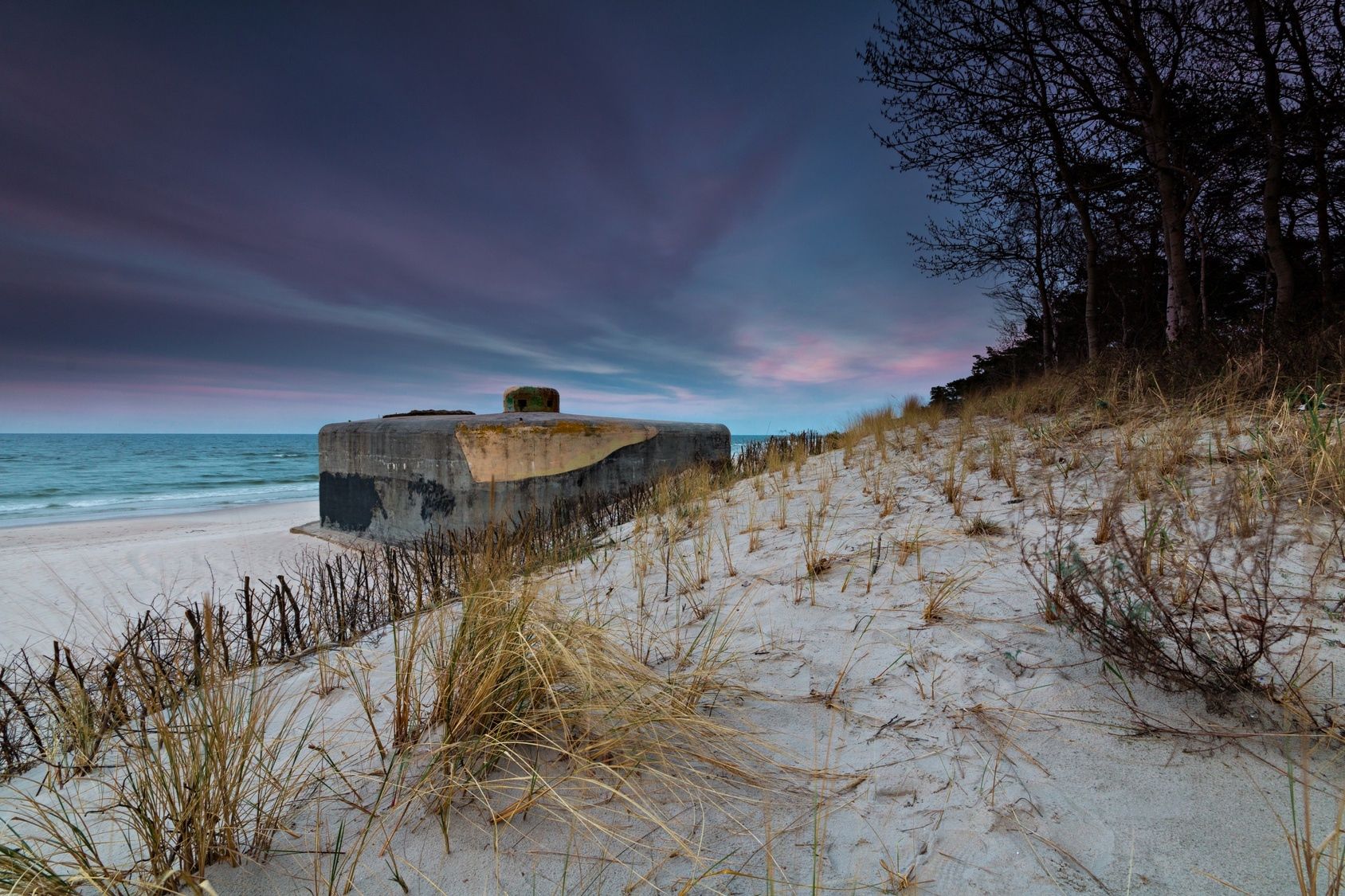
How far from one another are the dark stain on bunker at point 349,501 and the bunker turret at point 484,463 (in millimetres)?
22

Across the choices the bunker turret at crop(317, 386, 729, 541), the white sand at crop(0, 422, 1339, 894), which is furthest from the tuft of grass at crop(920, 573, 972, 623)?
the bunker turret at crop(317, 386, 729, 541)

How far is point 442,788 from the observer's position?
3.82 feet

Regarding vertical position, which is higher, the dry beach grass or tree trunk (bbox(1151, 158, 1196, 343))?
tree trunk (bbox(1151, 158, 1196, 343))

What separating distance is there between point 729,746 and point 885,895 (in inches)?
18.1

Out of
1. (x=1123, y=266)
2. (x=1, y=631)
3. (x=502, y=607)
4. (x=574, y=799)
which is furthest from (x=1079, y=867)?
(x=1123, y=266)

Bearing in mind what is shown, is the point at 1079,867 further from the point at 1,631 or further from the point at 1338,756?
the point at 1,631

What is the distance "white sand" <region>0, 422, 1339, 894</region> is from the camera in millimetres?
967

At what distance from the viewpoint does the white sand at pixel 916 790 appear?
97cm

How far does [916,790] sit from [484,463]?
19.1ft

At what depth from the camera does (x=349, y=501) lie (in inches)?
310

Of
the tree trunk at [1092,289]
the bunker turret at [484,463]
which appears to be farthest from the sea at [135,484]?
the tree trunk at [1092,289]

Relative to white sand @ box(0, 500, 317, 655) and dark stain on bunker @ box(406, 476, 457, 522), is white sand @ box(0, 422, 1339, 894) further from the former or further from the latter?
dark stain on bunker @ box(406, 476, 457, 522)

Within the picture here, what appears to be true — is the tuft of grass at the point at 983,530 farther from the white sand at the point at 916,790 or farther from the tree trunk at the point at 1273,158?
the tree trunk at the point at 1273,158

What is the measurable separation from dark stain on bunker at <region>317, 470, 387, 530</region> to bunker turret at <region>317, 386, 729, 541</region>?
0.9 inches
